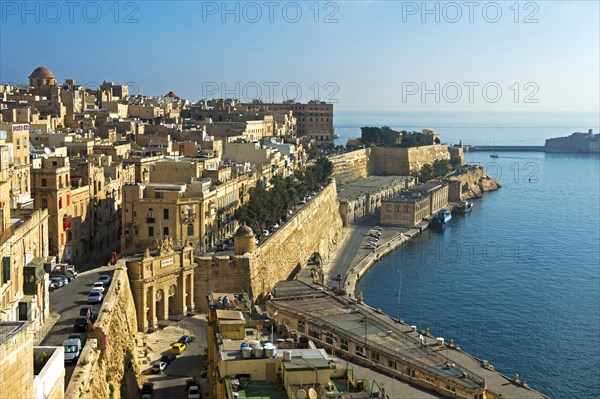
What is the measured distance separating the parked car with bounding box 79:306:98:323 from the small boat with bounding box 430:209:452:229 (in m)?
37.8

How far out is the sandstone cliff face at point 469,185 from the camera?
6462 centimetres

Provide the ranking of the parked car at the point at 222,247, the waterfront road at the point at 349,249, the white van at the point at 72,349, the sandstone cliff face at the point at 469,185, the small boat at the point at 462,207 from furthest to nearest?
the sandstone cliff face at the point at 469,185 → the small boat at the point at 462,207 → the waterfront road at the point at 349,249 → the parked car at the point at 222,247 → the white van at the point at 72,349

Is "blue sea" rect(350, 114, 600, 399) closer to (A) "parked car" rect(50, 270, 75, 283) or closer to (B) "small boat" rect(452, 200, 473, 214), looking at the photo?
(B) "small boat" rect(452, 200, 473, 214)

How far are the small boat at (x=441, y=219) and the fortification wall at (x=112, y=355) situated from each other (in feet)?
111

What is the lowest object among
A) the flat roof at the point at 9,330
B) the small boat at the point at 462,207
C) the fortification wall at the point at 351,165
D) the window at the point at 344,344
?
the window at the point at 344,344

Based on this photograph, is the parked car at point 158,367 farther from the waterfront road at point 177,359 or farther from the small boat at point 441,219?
the small boat at point 441,219

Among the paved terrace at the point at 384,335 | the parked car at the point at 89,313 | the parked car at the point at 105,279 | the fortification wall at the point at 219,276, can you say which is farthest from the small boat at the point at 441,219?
the parked car at the point at 89,313

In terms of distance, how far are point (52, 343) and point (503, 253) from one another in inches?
1279

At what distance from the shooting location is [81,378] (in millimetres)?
12523

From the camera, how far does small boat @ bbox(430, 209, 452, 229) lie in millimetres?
52425

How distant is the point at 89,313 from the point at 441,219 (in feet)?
128

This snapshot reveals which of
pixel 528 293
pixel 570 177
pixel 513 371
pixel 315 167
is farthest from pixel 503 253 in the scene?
pixel 570 177

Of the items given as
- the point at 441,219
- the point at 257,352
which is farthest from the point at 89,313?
the point at 441,219

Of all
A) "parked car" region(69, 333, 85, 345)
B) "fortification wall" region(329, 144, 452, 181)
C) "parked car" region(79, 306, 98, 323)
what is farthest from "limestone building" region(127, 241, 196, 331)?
"fortification wall" region(329, 144, 452, 181)
